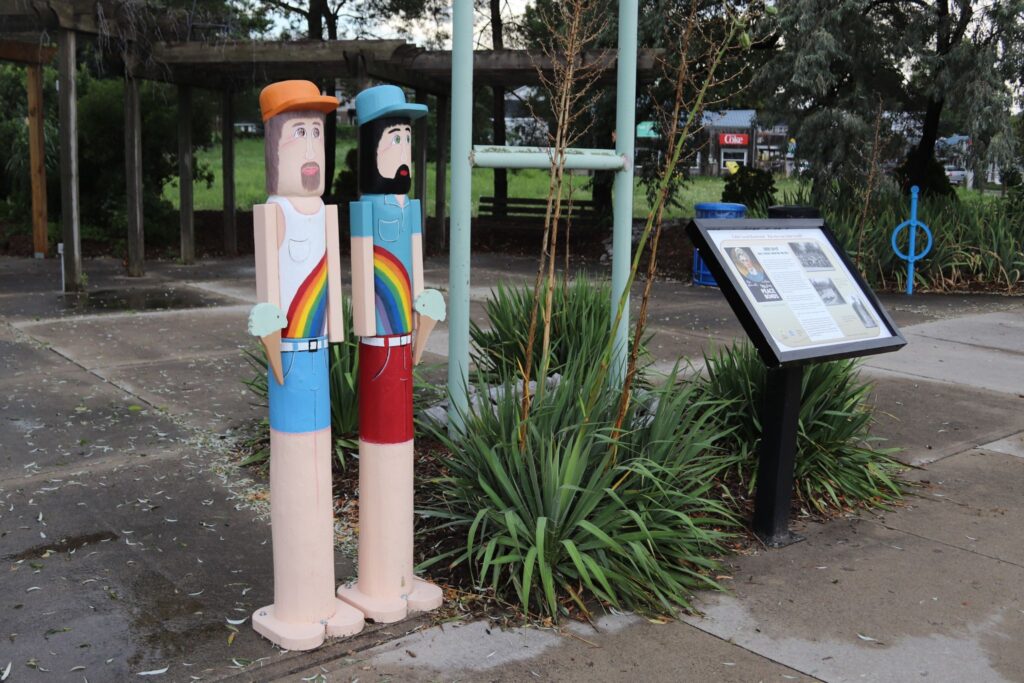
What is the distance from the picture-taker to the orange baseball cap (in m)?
3.17

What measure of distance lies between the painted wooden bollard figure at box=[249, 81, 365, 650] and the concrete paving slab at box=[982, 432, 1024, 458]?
13.4ft

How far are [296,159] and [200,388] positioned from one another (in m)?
3.87

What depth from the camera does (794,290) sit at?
4.31 meters

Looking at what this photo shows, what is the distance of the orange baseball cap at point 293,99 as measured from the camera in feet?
10.4

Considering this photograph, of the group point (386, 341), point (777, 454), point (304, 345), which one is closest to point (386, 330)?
point (386, 341)

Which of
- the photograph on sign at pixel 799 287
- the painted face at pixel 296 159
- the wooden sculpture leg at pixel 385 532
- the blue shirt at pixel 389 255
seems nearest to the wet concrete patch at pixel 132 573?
the wooden sculpture leg at pixel 385 532

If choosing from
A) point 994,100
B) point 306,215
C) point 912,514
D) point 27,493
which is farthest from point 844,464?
point 994,100

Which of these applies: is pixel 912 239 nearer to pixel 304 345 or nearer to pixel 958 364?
pixel 958 364

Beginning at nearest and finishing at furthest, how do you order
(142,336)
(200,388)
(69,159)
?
(200,388) → (142,336) → (69,159)

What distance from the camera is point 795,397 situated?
425 centimetres

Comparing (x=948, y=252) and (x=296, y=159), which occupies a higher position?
(x=296, y=159)

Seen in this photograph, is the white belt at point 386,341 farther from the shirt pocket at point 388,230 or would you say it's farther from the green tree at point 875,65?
the green tree at point 875,65

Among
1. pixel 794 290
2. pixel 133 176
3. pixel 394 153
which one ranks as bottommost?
pixel 794 290

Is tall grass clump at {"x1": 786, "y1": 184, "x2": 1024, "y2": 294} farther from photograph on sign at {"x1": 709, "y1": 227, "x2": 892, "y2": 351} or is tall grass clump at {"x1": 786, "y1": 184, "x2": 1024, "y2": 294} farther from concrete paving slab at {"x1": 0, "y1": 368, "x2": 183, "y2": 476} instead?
concrete paving slab at {"x1": 0, "y1": 368, "x2": 183, "y2": 476}
